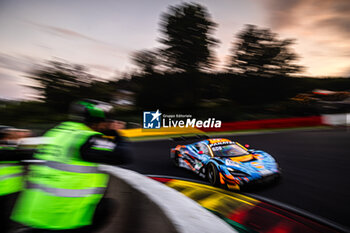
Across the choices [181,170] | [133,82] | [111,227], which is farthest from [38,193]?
[133,82]

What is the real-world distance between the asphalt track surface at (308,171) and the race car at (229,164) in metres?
0.34

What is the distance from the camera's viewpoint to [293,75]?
29.0 m

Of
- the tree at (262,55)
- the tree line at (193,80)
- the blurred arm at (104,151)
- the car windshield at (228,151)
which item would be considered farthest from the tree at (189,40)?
the blurred arm at (104,151)

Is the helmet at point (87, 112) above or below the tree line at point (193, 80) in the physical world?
below

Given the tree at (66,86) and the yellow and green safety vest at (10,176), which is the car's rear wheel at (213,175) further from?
the tree at (66,86)

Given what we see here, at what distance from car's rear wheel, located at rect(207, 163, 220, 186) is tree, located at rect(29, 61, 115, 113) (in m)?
18.1

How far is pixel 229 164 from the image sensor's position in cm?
491

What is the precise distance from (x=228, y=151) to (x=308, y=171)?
90.3 inches

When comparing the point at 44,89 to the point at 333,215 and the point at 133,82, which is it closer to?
the point at 133,82

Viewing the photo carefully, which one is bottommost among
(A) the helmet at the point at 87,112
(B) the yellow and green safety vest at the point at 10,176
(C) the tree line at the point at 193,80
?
(B) the yellow and green safety vest at the point at 10,176

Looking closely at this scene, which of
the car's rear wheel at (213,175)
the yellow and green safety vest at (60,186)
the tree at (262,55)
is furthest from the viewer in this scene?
the tree at (262,55)

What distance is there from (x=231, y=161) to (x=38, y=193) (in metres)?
4.20

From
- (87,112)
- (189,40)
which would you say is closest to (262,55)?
(189,40)

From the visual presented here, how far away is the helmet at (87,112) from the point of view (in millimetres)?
1623
